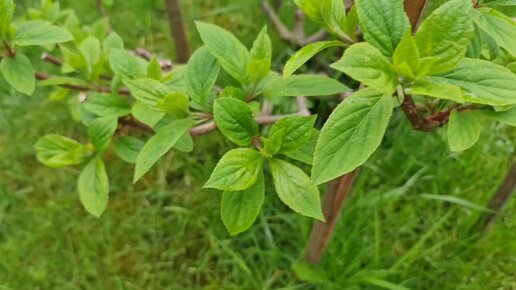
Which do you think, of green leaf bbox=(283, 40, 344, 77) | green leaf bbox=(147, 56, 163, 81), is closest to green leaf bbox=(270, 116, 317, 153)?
green leaf bbox=(283, 40, 344, 77)

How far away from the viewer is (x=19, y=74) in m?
1.18

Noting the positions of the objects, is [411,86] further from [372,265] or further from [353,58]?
[372,265]

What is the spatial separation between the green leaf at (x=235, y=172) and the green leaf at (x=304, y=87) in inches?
6.2

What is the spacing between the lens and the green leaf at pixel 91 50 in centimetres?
131

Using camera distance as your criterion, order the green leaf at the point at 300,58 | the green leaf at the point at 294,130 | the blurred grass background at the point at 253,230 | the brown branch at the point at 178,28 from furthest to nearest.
A: the brown branch at the point at 178,28, the blurred grass background at the point at 253,230, the green leaf at the point at 294,130, the green leaf at the point at 300,58

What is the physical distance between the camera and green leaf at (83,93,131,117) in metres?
1.17

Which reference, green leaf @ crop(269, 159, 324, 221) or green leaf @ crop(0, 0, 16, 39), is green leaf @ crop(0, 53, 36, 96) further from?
green leaf @ crop(269, 159, 324, 221)

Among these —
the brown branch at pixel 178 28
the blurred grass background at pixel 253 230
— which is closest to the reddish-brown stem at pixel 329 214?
the blurred grass background at pixel 253 230

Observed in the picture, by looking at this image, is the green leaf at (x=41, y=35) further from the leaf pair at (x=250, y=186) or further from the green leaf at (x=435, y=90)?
the green leaf at (x=435, y=90)

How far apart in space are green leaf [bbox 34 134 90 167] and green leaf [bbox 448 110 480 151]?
0.70m

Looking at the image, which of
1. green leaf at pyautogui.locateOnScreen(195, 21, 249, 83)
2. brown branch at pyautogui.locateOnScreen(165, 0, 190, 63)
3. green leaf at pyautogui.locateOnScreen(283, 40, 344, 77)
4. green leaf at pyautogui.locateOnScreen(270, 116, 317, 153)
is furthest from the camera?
brown branch at pyautogui.locateOnScreen(165, 0, 190, 63)

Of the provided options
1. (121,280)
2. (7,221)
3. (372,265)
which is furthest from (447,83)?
(7,221)

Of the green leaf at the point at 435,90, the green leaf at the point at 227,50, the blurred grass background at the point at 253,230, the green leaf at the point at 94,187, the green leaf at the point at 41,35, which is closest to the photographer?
the green leaf at the point at 435,90

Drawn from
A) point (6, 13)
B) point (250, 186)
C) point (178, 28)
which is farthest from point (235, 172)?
point (178, 28)
